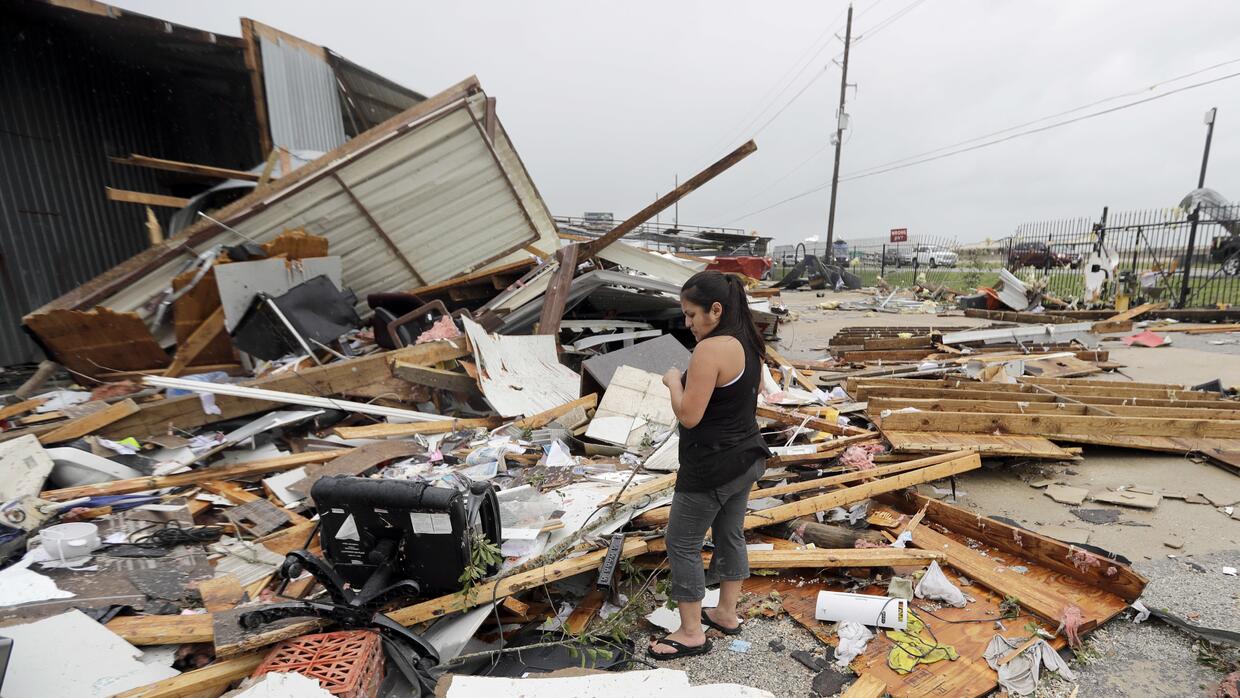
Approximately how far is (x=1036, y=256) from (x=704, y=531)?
2047 centimetres

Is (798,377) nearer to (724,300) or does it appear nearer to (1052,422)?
(1052,422)

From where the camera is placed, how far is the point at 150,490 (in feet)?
11.6

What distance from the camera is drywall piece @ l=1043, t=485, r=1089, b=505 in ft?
12.3

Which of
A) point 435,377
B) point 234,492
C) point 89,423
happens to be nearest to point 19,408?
point 89,423

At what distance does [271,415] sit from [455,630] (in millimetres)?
2986

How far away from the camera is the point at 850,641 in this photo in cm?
248

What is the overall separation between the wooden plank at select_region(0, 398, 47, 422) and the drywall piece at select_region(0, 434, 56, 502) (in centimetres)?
109

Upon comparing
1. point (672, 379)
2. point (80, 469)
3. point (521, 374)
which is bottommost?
point (80, 469)

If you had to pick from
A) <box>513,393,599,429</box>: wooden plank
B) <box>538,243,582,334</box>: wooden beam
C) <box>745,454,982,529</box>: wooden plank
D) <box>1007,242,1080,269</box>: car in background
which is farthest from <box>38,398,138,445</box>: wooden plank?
<box>1007,242,1080,269</box>: car in background

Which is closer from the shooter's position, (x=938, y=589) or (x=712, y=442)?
(x=712, y=442)

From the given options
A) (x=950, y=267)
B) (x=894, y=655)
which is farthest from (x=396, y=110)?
(x=950, y=267)

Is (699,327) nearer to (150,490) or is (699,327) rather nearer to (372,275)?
(150,490)

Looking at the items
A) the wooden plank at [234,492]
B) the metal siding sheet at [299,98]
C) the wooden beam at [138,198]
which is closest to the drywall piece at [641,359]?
the wooden plank at [234,492]

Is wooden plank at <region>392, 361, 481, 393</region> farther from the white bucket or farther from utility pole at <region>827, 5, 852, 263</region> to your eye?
utility pole at <region>827, 5, 852, 263</region>
